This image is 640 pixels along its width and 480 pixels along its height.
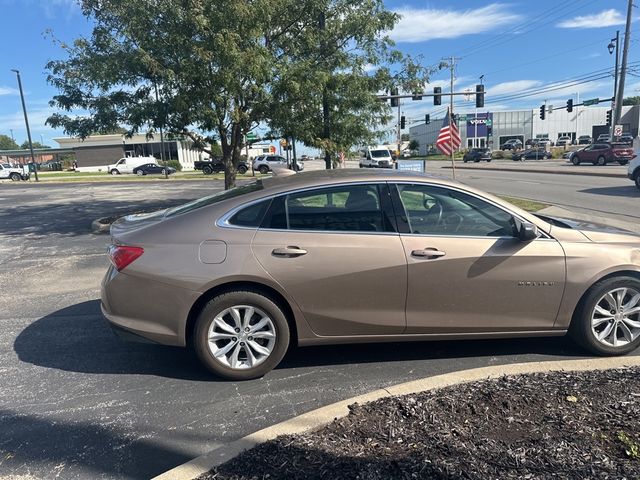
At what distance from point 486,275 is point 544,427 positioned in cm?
133

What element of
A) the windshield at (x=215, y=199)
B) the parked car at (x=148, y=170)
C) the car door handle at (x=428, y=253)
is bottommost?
the parked car at (x=148, y=170)

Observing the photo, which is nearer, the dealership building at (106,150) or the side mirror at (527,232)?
the side mirror at (527,232)

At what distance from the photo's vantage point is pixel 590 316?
393 cm

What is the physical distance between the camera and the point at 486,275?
3791mm

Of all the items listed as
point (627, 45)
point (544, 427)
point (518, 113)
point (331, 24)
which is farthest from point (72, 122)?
point (518, 113)

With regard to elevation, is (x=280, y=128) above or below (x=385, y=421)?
above

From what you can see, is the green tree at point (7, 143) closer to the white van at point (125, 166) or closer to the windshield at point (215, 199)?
the white van at point (125, 166)

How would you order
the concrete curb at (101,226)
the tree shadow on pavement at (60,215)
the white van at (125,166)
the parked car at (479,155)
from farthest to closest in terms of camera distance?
the parked car at (479,155) < the white van at (125,166) < the tree shadow on pavement at (60,215) < the concrete curb at (101,226)

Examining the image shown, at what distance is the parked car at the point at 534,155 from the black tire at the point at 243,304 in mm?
60102

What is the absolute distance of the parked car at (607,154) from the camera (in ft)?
125

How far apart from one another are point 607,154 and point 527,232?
41486 mm

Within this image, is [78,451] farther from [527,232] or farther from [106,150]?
[106,150]

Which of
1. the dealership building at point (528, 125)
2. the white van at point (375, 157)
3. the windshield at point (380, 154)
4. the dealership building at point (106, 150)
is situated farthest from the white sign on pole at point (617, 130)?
the dealership building at point (528, 125)

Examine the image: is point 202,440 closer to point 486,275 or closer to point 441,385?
point 441,385
